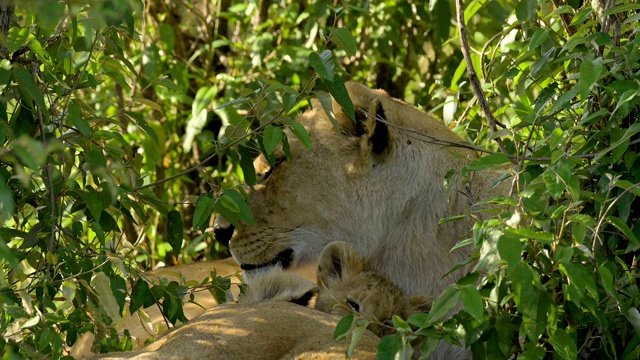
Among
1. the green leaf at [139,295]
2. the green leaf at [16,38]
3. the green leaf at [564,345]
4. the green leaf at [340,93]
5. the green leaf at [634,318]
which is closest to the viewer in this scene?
the green leaf at [564,345]

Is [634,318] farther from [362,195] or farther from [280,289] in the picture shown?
[362,195]

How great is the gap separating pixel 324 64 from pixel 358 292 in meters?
0.65

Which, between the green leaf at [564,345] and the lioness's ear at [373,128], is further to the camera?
the lioness's ear at [373,128]

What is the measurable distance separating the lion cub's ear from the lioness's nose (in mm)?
530

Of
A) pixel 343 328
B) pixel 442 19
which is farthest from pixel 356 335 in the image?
pixel 442 19

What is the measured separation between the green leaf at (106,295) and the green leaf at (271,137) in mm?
547

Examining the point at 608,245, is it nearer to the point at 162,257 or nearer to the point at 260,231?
the point at 260,231

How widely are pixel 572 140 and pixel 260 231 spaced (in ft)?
3.87

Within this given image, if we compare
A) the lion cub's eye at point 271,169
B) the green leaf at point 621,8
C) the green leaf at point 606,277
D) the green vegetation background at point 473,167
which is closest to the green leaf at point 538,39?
the green vegetation background at point 473,167

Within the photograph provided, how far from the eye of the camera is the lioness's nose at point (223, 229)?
3459 mm

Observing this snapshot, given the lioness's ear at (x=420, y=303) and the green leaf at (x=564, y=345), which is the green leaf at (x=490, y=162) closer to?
the green leaf at (x=564, y=345)

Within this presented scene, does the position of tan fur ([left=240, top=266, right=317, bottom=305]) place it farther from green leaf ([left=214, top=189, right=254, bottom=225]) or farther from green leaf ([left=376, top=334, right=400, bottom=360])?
green leaf ([left=376, top=334, right=400, bottom=360])

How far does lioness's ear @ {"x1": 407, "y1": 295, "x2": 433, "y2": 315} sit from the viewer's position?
9.43 feet

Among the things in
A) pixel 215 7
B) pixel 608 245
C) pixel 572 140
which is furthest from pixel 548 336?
pixel 215 7
